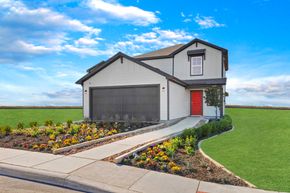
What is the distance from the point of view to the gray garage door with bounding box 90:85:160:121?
52.3 feet

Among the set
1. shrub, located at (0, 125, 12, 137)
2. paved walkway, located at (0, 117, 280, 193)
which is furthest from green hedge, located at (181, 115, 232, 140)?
shrub, located at (0, 125, 12, 137)

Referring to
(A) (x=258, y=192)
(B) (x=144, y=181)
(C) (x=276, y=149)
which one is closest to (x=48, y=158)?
(B) (x=144, y=181)

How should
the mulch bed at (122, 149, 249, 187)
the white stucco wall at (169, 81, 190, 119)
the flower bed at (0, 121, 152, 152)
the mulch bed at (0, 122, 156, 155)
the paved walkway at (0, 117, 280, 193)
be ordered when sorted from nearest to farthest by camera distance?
the paved walkway at (0, 117, 280, 193)
the mulch bed at (122, 149, 249, 187)
the mulch bed at (0, 122, 156, 155)
the flower bed at (0, 121, 152, 152)
the white stucco wall at (169, 81, 190, 119)

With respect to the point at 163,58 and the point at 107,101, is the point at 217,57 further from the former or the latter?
the point at 107,101

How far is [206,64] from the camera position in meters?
19.7

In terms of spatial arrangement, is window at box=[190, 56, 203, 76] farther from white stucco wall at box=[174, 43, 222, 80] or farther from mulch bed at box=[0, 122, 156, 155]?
mulch bed at box=[0, 122, 156, 155]

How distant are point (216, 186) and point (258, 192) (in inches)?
33.5

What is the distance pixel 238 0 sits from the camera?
482 inches

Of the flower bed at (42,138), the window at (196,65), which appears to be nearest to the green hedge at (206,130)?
the flower bed at (42,138)

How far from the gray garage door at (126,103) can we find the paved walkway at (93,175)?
877 cm

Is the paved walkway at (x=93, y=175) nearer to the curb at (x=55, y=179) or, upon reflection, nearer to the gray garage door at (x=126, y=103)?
the curb at (x=55, y=179)

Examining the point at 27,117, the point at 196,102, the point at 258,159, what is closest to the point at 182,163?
the point at 258,159

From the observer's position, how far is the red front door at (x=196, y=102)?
19.6 metres

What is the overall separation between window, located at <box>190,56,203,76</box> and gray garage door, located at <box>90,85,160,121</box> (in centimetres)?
570
